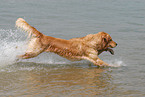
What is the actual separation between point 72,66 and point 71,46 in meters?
0.60

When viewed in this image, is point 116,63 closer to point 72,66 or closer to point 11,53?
point 72,66

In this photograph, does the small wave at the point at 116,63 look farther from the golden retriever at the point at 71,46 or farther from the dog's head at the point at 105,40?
the dog's head at the point at 105,40

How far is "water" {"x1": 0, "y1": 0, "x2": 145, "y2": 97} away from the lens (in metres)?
6.10

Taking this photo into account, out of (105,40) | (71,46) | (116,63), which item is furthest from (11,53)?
(116,63)

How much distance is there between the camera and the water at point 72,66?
6.10 m

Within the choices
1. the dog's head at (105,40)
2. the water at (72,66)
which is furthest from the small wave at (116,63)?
the dog's head at (105,40)

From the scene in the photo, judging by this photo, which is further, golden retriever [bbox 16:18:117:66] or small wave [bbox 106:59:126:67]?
small wave [bbox 106:59:126:67]

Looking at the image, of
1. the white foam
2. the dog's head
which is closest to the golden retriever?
the dog's head

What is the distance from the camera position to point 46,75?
7234mm

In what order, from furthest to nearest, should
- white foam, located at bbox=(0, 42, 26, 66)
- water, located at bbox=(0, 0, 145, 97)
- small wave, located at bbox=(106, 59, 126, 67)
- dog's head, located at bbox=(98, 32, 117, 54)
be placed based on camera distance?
small wave, located at bbox=(106, 59, 126, 67) → dog's head, located at bbox=(98, 32, 117, 54) → white foam, located at bbox=(0, 42, 26, 66) → water, located at bbox=(0, 0, 145, 97)

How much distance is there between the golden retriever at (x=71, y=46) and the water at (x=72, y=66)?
264 mm

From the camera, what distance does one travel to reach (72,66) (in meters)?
8.32

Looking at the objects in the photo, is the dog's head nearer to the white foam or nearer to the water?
the water

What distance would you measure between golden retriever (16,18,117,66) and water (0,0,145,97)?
26 cm
